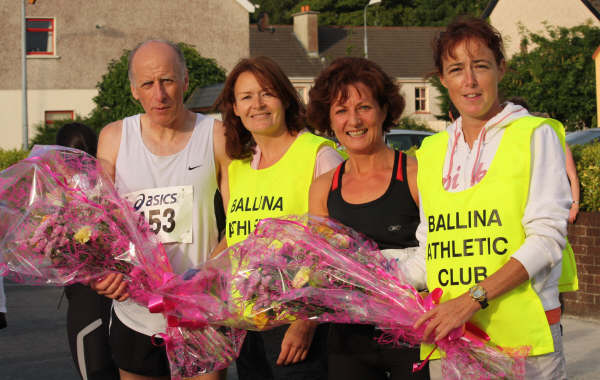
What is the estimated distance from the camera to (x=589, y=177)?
8156mm

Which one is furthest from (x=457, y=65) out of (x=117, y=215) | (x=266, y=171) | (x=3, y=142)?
(x=3, y=142)

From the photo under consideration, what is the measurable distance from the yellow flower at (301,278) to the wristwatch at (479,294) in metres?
0.66

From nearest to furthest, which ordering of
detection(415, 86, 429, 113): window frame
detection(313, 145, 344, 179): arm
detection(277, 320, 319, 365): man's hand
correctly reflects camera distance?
1. detection(277, 320, 319, 365): man's hand
2. detection(313, 145, 344, 179): arm
3. detection(415, 86, 429, 113): window frame

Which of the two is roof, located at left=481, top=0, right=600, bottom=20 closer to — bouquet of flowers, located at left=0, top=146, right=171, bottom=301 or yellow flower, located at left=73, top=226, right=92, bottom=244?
bouquet of flowers, located at left=0, top=146, right=171, bottom=301

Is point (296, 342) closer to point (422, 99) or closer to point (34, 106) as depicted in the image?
point (34, 106)

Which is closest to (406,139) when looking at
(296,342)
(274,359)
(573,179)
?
(573,179)

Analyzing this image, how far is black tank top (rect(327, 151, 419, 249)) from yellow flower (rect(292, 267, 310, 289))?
38cm

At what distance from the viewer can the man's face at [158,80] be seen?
390 cm

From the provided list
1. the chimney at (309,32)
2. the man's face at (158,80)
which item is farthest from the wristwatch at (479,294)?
the chimney at (309,32)

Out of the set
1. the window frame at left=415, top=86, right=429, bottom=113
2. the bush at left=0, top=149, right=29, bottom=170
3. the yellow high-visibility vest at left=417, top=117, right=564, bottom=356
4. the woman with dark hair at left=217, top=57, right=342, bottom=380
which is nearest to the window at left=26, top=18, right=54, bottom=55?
the bush at left=0, top=149, right=29, bottom=170

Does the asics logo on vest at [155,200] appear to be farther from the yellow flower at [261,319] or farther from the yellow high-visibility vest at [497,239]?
the yellow high-visibility vest at [497,239]

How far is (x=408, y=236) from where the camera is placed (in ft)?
11.0

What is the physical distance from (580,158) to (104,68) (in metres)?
27.9

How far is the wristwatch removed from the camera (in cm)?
276
